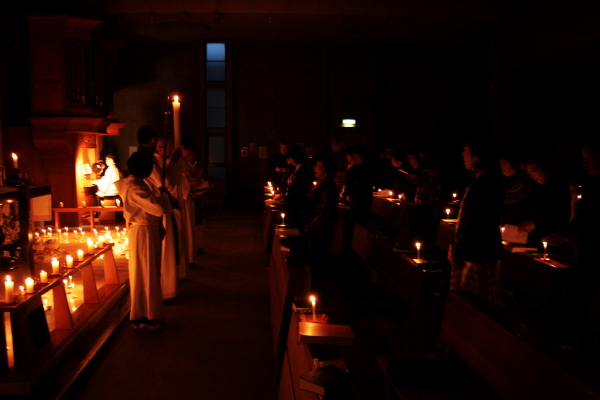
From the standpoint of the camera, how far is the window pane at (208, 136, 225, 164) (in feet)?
52.6

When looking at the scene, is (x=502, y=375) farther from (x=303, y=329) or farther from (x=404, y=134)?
(x=404, y=134)

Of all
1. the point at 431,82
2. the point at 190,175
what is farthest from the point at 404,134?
the point at 190,175

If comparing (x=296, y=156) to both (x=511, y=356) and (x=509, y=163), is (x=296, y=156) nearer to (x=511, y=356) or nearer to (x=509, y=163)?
(x=509, y=163)

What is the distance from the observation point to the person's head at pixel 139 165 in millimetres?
4535

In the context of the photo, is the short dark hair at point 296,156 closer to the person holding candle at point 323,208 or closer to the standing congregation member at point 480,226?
the person holding candle at point 323,208

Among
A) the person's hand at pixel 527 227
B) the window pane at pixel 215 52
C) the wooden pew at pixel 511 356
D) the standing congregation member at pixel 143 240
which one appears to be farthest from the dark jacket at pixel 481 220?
the window pane at pixel 215 52

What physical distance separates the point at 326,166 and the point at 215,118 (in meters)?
11.5

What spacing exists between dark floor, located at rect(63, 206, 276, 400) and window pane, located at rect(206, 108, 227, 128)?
9768 millimetres

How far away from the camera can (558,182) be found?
4902 millimetres

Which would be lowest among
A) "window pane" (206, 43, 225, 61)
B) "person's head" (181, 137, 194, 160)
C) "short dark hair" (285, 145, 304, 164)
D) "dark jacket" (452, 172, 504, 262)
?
"dark jacket" (452, 172, 504, 262)

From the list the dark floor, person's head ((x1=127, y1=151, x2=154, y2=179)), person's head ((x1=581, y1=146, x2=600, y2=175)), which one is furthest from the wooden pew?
person's head ((x1=127, y1=151, x2=154, y2=179))

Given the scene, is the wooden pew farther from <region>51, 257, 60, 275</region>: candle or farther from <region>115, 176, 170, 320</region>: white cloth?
<region>51, 257, 60, 275</region>: candle

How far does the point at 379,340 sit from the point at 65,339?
95.9 inches

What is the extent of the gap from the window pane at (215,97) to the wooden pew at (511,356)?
13722mm
